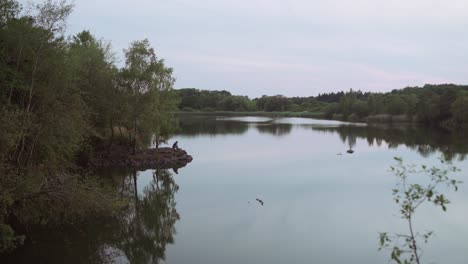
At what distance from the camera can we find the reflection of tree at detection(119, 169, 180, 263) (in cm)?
1279

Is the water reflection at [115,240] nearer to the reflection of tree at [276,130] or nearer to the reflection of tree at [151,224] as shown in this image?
the reflection of tree at [151,224]

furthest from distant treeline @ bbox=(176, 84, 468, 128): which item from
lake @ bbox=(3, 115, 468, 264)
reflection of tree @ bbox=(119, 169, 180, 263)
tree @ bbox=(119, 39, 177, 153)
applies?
reflection of tree @ bbox=(119, 169, 180, 263)

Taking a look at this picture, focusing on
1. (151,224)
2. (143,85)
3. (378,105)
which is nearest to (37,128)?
(151,224)

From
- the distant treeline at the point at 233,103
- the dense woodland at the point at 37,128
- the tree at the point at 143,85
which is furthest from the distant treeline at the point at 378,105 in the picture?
the dense woodland at the point at 37,128

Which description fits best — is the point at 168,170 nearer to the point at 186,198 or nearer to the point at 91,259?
the point at 186,198

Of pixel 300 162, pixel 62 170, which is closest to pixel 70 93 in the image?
pixel 62 170

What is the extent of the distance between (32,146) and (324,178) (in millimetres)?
17699

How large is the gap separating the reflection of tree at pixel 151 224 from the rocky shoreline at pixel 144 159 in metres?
5.87

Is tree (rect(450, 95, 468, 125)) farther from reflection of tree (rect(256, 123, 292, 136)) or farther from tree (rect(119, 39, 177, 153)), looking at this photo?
tree (rect(119, 39, 177, 153))

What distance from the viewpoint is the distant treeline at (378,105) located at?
7550 centimetres

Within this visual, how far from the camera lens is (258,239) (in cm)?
1379

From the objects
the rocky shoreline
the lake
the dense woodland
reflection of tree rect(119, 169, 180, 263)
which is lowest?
reflection of tree rect(119, 169, 180, 263)

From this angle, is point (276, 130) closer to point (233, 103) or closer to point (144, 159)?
point (144, 159)

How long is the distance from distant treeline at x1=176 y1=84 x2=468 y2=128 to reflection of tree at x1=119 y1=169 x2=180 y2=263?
13.7m
